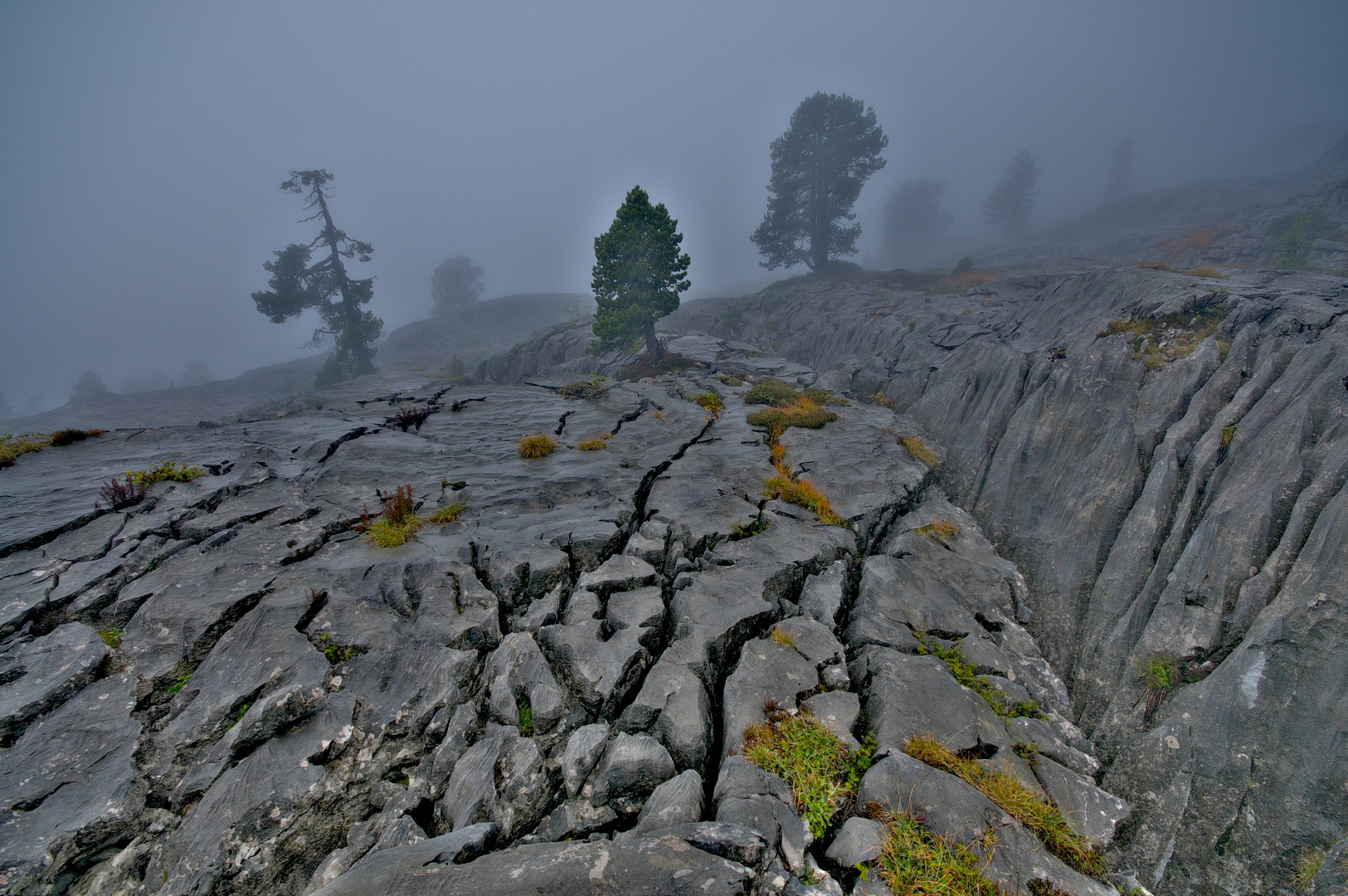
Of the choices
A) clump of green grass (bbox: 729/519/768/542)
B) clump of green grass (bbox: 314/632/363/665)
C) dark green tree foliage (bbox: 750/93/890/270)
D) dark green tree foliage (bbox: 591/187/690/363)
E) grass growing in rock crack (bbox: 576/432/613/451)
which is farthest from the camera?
dark green tree foliage (bbox: 750/93/890/270)

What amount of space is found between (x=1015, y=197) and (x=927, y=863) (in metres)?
127

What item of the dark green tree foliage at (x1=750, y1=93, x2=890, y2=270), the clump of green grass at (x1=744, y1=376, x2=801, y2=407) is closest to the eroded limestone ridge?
the clump of green grass at (x1=744, y1=376, x2=801, y2=407)

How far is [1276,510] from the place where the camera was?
32.4ft

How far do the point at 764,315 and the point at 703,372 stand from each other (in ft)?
88.7

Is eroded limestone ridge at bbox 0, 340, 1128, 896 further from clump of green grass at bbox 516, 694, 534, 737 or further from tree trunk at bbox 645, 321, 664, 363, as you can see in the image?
tree trunk at bbox 645, 321, 664, 363

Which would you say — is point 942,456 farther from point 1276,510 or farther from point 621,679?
point 621,679

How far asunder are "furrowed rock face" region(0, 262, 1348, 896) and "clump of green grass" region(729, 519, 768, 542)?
70cm

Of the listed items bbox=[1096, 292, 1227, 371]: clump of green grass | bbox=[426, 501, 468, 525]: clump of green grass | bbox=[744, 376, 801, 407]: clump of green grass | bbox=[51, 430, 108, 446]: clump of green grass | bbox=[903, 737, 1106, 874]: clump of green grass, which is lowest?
bbox=[903, 737, 1106, 874]: clump of green grass

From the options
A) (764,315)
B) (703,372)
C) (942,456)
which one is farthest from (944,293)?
(942,456)

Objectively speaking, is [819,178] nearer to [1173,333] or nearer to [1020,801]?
[1173,333]

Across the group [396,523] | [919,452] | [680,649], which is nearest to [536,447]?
[396,523]

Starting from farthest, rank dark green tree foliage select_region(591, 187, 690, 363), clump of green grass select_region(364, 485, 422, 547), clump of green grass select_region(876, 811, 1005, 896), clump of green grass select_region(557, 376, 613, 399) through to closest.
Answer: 1. dark green tree foliage select_region(591, 187, 690, 363)
2. clump of green grass select_region(557, 376, 613, 399)
3. clump of green grass select_region(364, 485, 422, 547)
4. clump of green grass select_region(876, 811, 1005, 896)

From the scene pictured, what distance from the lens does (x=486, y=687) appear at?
8.21 metres

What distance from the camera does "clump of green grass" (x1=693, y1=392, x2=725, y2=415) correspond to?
2316 cm
